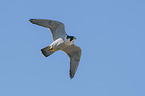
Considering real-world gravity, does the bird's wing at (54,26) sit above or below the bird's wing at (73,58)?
above

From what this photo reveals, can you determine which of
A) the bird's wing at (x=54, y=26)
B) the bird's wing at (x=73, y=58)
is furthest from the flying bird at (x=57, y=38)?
the bird's wing at (x=73, y=58)

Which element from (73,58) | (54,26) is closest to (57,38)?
(54,26)

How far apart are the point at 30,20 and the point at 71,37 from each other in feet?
10.4

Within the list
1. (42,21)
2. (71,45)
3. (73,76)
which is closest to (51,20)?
(42,21)

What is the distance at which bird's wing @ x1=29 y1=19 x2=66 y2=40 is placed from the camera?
2712cm

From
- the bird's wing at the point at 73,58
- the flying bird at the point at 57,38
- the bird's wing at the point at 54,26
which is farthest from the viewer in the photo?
the bird's wing at the point at 73,58

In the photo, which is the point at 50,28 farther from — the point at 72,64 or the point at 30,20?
the point at 72,64

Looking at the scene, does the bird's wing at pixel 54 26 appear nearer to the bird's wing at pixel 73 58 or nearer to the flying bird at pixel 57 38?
the flying bird at pixel 57 38

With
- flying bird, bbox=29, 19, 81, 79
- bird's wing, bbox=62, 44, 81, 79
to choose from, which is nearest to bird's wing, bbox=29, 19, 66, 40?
flying bird, bbox=29, 19, 81, 79

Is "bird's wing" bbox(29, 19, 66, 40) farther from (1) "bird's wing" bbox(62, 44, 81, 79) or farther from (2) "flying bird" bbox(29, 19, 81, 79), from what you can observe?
(1) "bird's wing" bbox(62, 44, 81, 79)

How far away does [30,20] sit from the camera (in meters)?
26.9

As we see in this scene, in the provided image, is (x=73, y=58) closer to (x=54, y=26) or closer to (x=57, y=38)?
(x=57, y=38)

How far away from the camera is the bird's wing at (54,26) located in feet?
89.0

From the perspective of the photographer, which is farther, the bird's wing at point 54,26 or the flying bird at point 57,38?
the flying bird at point 57,38
